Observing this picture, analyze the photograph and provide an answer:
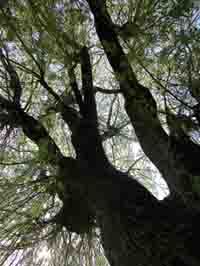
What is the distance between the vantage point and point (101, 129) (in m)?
2.52

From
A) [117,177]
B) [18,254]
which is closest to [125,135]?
[117,177]

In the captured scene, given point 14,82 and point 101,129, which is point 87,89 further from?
point 14,82

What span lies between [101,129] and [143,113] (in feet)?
1.85

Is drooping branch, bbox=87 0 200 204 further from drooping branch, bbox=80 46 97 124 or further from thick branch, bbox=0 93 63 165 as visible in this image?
thick branch, bbox=0 93 63 165

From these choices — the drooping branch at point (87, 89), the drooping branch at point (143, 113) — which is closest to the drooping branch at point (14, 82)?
the drooping branch at point (87, 89)

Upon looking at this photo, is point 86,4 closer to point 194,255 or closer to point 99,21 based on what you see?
point 99,21

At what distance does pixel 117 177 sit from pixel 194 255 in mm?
695

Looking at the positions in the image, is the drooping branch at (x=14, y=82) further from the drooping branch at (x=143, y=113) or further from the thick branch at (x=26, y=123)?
the drooping branch at (x=143, y=113)

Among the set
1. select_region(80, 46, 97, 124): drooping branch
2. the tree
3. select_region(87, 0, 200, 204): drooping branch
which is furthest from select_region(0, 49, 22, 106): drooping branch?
select_region(87, 0, 200, 204): drooping branch

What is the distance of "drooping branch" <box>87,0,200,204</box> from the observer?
6.02 feet

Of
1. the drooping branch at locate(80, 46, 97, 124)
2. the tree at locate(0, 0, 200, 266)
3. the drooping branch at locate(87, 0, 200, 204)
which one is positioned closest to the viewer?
the tree at locate(0, 0, 200, 266)

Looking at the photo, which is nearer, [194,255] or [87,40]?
[194,255]

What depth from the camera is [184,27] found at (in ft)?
6.34

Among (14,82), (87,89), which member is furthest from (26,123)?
(87,89)
